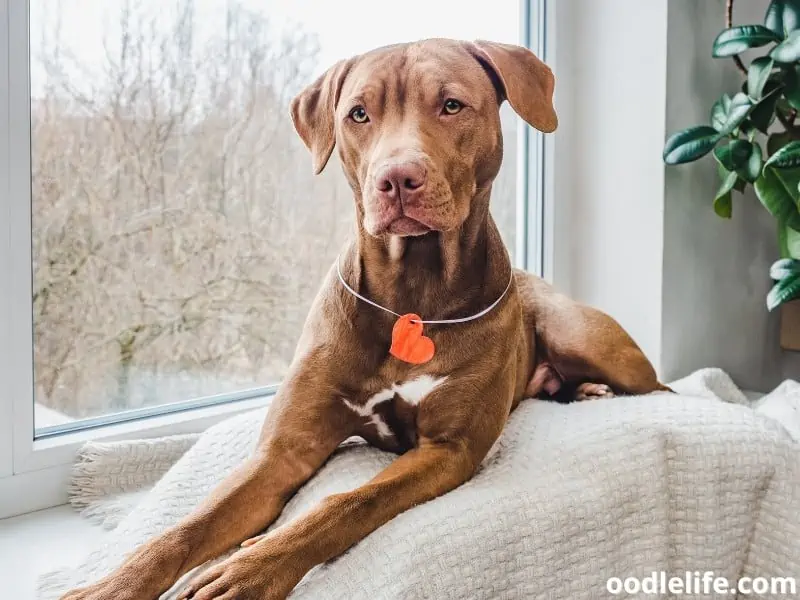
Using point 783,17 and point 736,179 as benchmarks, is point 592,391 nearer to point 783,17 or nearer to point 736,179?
point 736,179

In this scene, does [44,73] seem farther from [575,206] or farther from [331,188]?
[575,206]

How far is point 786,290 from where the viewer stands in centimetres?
215

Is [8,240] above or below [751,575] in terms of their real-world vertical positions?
above

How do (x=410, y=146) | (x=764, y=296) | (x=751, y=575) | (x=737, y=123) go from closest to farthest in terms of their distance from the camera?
(x=410, y=146) < (x=751, y=575) < (x=737, y=123) < (x=764, y=296)

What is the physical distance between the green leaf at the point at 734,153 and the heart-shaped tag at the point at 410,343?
1202 millimetres

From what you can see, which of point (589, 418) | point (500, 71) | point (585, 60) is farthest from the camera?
point (585, 60)

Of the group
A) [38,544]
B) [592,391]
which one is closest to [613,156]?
[592,391]

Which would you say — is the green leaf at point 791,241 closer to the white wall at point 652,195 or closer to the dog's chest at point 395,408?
the white wall at point 652,195

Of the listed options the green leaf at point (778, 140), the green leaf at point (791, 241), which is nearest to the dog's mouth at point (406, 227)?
the green leaf at point (791, 241)

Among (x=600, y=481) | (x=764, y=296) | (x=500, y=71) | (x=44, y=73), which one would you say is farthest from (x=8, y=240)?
(x=764, y=296)

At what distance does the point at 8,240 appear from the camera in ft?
5.01

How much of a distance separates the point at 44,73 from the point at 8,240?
1.16 ft

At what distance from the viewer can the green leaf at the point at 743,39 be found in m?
2.11

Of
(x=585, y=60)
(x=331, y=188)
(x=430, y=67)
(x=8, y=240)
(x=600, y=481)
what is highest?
(x=585, y=60)
